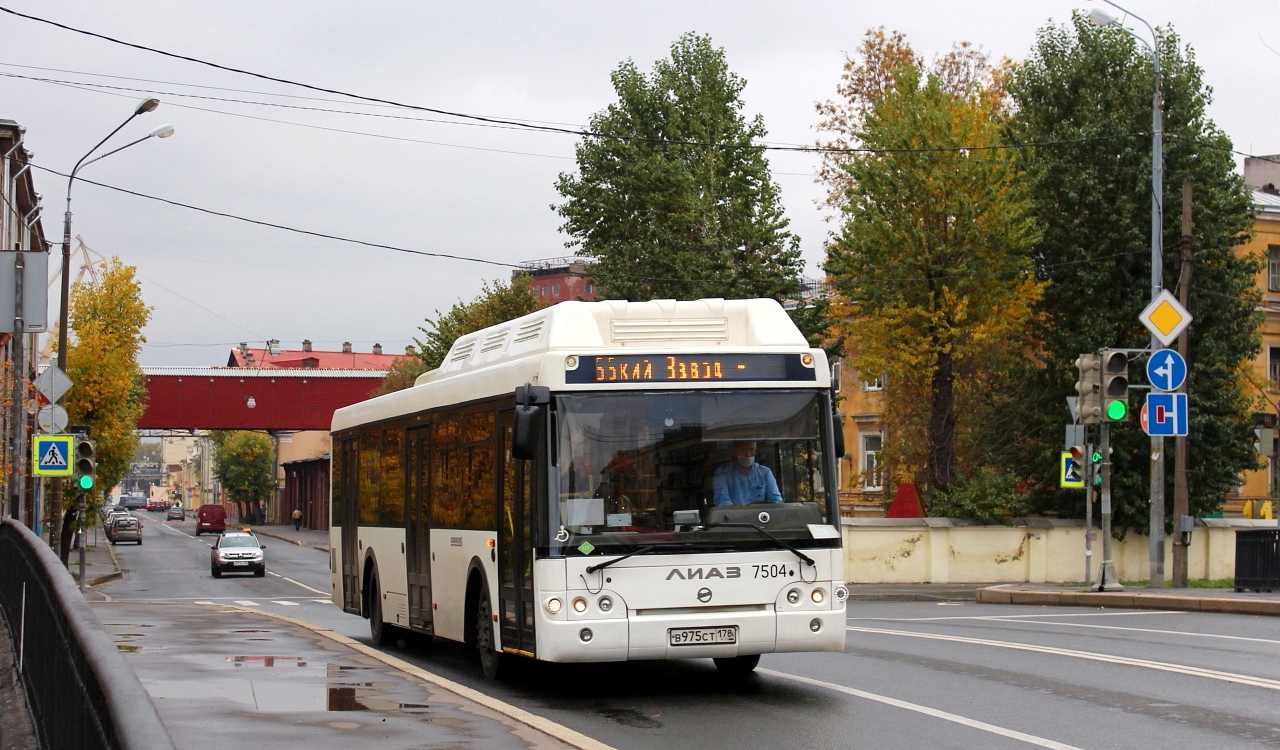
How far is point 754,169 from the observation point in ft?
154

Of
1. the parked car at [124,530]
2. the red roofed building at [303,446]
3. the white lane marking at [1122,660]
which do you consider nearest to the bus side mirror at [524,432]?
the white lane marking at [1122,660]

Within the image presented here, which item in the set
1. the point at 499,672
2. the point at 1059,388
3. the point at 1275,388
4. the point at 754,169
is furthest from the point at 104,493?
the point at 499,672

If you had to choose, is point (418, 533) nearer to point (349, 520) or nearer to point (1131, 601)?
point (349, 520)

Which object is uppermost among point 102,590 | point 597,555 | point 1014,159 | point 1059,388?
point 1014,159

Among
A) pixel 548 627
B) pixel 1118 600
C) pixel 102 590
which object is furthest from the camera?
pixel 102 590

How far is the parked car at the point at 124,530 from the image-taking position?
82.4m

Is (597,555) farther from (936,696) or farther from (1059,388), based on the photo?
(1059,388)

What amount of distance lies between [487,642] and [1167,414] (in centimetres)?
1706

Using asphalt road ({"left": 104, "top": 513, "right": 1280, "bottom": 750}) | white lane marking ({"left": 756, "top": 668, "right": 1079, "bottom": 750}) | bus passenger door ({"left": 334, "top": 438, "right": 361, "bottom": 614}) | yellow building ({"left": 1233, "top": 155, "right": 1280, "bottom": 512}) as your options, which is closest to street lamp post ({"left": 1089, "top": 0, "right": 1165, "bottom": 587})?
asphalt road ({"left": 104, "top": 513, "right": 1280, "bottom": 750})

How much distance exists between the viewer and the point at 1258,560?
81.2 feet

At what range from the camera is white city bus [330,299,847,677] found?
11.1 metres

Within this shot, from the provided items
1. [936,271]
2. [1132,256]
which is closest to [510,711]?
→ [936,271]

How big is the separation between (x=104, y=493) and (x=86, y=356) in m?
15.2

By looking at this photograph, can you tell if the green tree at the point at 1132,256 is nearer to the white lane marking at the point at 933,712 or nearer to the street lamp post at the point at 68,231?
the street lamp post at the point at 68,231
